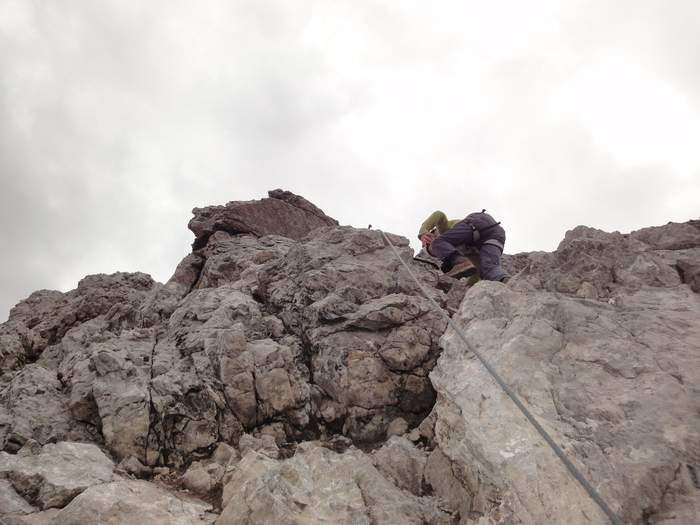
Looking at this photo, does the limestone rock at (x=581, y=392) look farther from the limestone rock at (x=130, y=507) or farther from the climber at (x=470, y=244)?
Result: the limestone rock at (x=130, y=507)

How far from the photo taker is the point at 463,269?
8164 mm

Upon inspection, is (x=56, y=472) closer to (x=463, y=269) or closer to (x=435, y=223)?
(x=463, y=269)

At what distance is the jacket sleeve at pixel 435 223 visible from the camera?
934 cm

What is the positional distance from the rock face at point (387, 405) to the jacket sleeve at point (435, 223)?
180 cm

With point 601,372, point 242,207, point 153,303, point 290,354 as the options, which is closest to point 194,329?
point 290,354

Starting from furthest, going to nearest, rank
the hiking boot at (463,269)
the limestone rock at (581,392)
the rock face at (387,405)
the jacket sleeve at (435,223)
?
the jacket sleeve at (435,223) → the hiking boot at (463,269) → the rock face at (387,405) → the limestone rock at (581,392)

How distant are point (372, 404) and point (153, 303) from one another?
708cm

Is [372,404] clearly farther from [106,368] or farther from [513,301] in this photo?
[106,368]

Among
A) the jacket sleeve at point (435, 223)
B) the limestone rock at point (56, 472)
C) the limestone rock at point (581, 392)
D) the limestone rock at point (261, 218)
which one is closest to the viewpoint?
the limestone rock at point (581, 392)

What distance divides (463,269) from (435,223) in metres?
1.86

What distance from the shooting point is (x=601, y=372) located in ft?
12.8

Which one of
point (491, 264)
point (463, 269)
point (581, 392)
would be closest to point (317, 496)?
point (581, 392)

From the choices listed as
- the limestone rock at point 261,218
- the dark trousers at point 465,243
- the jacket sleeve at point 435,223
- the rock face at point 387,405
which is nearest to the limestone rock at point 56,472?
the rock face at point 387,405

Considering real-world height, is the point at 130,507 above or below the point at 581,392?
below
